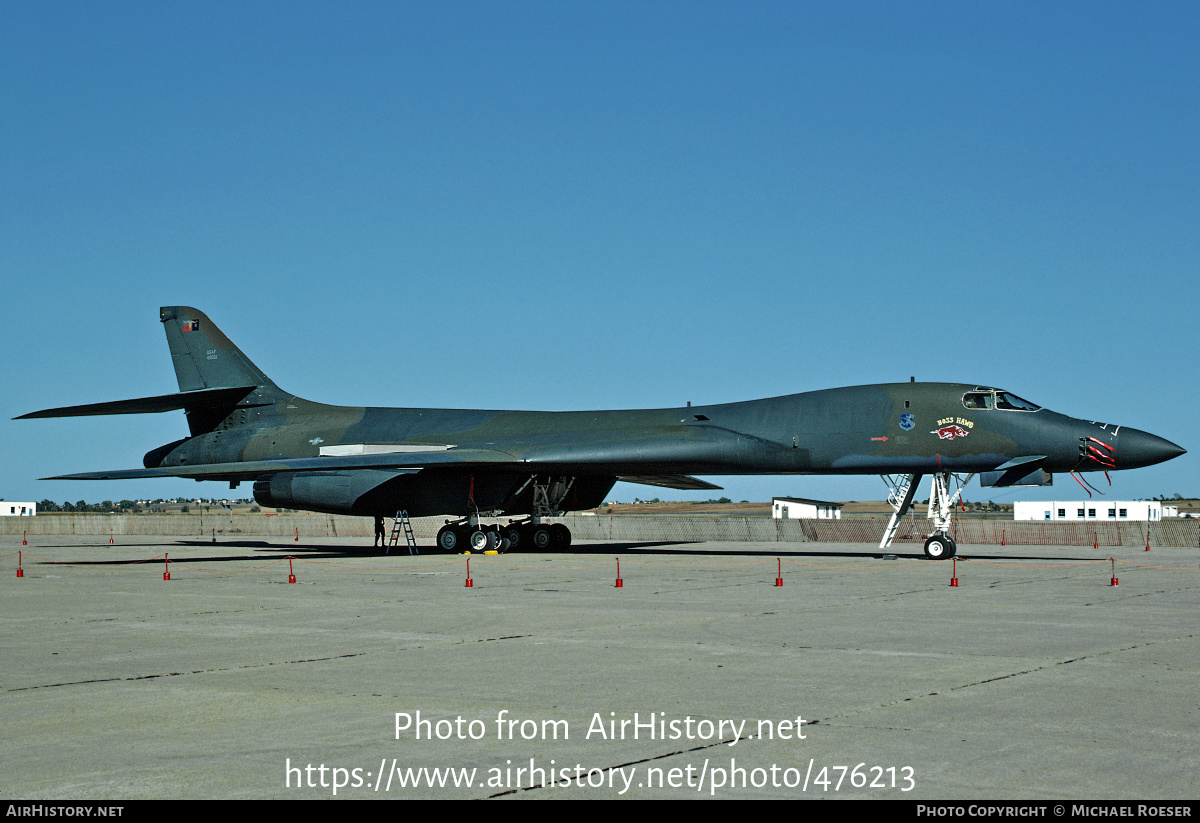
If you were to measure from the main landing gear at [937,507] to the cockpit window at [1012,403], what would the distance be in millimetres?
A: 1736

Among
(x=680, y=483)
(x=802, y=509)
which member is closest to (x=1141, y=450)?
(x=680, y=483)

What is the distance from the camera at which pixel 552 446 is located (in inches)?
1086

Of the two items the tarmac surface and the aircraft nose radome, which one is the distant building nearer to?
the aircraft nose radome

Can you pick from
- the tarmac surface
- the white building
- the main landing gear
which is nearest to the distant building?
the white building

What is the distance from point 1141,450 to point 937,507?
162 inches

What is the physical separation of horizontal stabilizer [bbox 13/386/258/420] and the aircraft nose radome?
2289 cm

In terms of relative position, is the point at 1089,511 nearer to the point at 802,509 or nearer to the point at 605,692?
the point at 802,509

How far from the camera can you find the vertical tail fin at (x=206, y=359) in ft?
109

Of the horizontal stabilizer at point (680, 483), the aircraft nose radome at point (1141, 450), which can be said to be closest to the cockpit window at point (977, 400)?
the aircraft nose radome at point (1141, 450)

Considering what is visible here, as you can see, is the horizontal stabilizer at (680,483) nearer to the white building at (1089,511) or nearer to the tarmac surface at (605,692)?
the tarmac surface at (605,692)

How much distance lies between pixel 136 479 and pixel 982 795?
26164 mm

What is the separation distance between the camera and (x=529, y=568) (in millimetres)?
22219

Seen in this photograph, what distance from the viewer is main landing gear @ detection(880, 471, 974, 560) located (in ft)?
77.3

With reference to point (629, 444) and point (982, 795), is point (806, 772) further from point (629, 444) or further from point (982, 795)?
point (629, 444)
